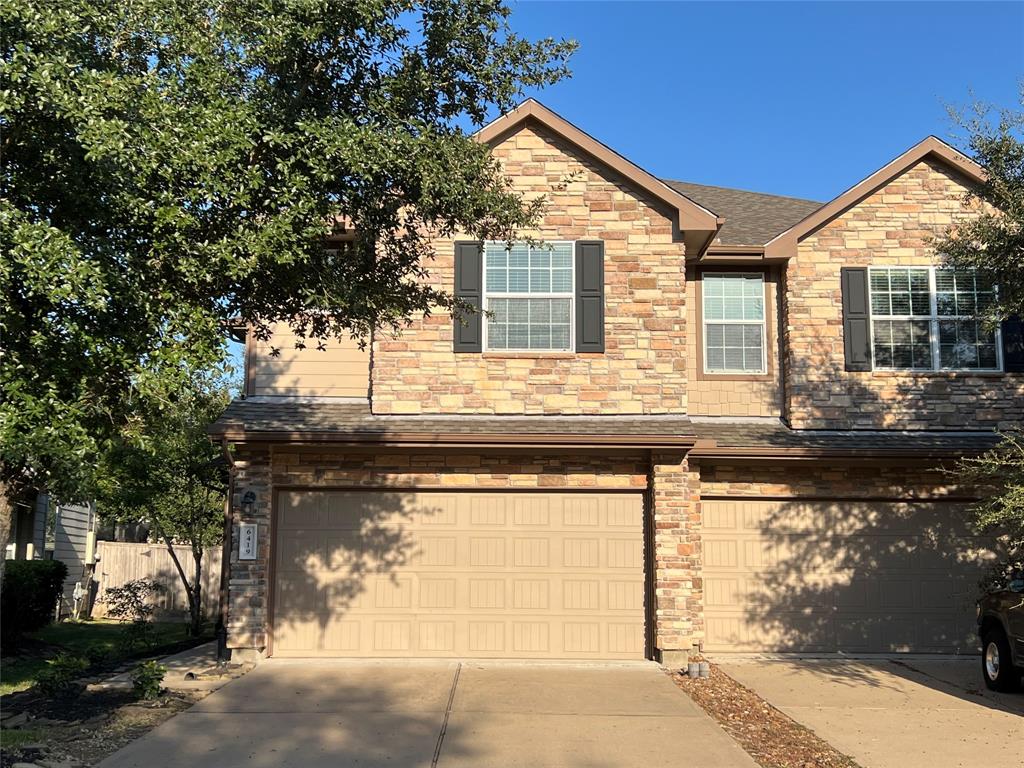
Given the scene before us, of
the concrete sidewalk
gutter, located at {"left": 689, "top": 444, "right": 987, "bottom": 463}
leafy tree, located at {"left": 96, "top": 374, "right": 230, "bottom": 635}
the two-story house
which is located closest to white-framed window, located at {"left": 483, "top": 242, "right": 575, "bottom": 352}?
the two-story house

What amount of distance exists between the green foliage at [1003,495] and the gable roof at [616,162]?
443cm

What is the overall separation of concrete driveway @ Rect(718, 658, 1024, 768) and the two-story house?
926mm

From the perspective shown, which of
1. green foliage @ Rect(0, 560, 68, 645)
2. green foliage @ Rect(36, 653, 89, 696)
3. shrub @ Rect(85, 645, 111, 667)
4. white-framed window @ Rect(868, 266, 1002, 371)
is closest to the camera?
green foliage @ Rect(36, 653, 89, 696)

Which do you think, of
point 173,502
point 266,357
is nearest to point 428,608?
point 266,357

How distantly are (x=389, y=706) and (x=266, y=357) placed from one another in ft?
19.0

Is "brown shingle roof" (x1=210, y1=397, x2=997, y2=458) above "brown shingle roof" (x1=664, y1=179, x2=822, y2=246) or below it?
below

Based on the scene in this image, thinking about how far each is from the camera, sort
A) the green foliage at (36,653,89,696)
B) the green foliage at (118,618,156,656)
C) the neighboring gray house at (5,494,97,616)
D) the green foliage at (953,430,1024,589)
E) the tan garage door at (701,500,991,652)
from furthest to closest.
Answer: the neighboring gray house at (5,494,97,616) < the green foliage at (118,618,156,656) < the tan garage door at (701,500,991,652) < the green foliage at (953,430,1024,589) < the green foliage at (36,653,89,696)

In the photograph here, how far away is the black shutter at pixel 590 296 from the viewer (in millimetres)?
12219

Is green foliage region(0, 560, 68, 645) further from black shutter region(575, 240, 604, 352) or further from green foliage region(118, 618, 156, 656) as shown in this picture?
black shutter region(575, 240, 604, 352)

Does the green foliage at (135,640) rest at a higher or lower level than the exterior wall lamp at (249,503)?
lower

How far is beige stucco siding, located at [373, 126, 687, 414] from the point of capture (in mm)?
12125

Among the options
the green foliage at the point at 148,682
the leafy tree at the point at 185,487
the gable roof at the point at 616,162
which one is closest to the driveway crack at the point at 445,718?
the green foliage at the point at 148,682

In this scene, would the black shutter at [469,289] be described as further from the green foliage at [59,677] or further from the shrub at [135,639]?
the shrub at [135,639]

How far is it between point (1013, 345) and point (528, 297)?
7063mm
